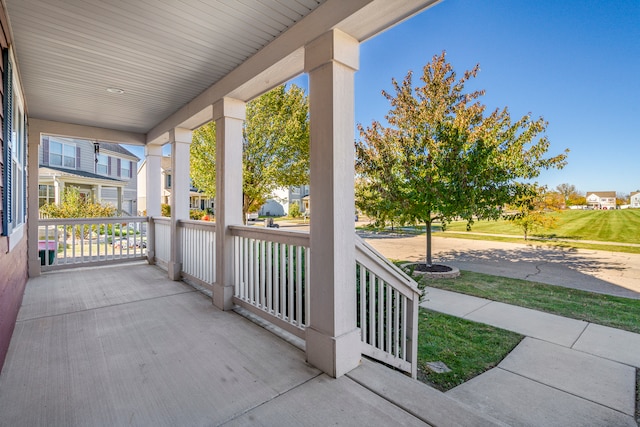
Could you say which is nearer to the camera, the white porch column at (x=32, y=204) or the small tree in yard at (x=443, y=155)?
the white porch column at (x=32, y=204)

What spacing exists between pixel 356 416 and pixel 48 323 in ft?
10.6

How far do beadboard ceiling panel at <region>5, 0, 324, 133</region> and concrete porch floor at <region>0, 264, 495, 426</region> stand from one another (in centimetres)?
262

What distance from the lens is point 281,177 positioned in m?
8.31

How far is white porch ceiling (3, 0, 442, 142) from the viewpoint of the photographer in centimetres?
211

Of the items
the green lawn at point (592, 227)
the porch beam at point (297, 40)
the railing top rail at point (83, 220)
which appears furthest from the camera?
the green lawn at point (592, 227)

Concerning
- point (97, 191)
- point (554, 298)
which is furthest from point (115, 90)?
point (97, 191)

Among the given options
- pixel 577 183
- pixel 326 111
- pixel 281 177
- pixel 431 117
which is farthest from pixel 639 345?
pixel 577 183

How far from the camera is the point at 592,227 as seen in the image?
1438cm

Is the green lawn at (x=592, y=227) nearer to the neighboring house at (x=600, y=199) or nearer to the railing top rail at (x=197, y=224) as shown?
the neighboring house at (x=600, y=199)

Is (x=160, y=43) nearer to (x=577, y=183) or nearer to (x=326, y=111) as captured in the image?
(x=326, y=111)

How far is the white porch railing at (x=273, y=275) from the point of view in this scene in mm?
2598

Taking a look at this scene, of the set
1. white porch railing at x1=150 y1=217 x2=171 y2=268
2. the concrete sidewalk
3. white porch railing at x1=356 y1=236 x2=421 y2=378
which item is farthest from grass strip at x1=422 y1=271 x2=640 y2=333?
white porch railing at x1=150 y1=217 x2=171 y2=268

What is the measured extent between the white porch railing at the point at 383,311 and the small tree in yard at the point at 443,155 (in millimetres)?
3865

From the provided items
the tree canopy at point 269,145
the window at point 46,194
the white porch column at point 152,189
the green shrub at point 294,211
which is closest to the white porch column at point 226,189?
Result: the white porch column at point 152,189
